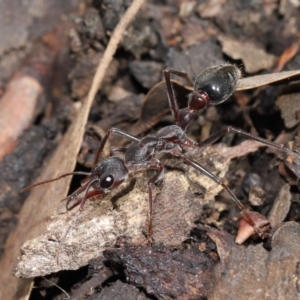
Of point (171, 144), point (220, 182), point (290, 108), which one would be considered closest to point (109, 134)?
point (171, 144)

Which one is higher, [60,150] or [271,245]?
[60,150]

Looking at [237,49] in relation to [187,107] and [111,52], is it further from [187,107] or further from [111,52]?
[111,52]

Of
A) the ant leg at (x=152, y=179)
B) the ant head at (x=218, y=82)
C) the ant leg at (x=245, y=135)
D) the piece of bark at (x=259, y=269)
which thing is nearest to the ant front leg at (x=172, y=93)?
the ant head at (x=218, y=82)

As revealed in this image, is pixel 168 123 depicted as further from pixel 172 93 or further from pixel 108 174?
pixel 108 174

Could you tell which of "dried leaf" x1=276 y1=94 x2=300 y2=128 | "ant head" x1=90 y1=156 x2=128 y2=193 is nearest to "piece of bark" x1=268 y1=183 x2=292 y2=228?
"dried leaf" x1=276 y1=94 x2=300 y2=128

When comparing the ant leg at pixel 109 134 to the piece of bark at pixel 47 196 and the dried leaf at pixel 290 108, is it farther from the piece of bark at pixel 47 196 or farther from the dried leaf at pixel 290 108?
the dried leaf at pixel 290 108

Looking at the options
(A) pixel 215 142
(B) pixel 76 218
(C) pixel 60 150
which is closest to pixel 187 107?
(A) pixel 215 142
